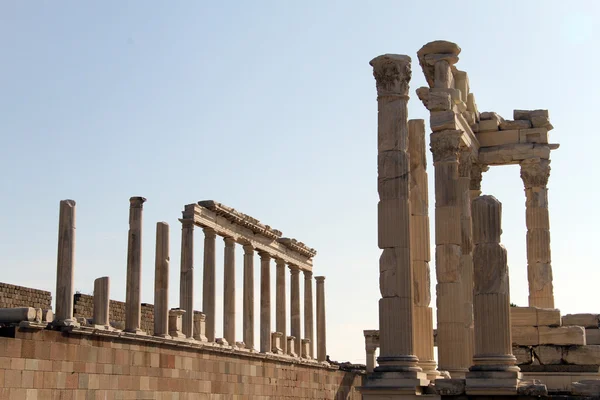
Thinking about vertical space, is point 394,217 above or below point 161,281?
above

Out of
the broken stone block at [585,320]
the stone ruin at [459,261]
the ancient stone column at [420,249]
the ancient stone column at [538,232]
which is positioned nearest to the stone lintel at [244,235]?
the stone ruin at [459,261]

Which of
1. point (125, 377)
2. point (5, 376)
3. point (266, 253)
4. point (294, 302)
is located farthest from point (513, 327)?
point (294, 302)

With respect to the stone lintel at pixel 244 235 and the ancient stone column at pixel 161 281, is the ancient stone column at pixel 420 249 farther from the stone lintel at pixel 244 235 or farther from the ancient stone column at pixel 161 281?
the stone lintel at pixel 244 235

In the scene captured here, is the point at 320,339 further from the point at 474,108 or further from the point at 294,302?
the point at 474,108

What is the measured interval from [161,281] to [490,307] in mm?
14744

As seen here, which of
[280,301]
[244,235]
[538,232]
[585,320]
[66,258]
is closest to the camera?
[66,258]

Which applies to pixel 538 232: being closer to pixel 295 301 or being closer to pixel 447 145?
pixel 447 145

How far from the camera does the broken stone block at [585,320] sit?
31781mm

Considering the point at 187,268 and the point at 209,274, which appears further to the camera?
the point at 209,274

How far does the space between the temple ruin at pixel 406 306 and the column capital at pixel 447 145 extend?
1.3 inches

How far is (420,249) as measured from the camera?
27.8 meters

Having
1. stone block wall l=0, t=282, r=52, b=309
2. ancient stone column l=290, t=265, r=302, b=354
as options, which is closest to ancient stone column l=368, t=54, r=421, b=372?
stone block wall l=0, t=282, r=52, b=309

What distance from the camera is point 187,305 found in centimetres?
3762

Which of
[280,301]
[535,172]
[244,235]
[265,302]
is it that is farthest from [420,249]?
[280,301]
